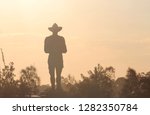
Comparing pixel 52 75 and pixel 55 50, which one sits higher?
pixel 55 50

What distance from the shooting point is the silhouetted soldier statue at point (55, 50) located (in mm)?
8383

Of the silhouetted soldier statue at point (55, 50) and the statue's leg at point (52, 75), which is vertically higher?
the silhouetted soldier statue at point (55, 50)

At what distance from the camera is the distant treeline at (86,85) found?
→ 8.18 metres

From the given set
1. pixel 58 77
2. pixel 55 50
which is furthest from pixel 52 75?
pixel 55 50

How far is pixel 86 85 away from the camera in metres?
8.22

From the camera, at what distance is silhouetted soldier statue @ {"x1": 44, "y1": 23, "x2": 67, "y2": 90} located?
27.5ft

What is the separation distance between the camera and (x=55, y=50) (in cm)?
843

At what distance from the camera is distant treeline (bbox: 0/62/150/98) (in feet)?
26.8

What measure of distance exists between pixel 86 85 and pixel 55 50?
1.74 feet

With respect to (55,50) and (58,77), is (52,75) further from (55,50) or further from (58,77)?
(55,50)

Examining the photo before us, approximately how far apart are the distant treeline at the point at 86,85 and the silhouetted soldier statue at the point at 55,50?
16 centimetres

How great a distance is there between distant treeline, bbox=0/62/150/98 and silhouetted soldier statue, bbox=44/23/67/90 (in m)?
0.16

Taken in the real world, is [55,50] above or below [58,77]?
above

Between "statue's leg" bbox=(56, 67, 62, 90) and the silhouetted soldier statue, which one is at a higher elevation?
the silhouetted soldier statue
